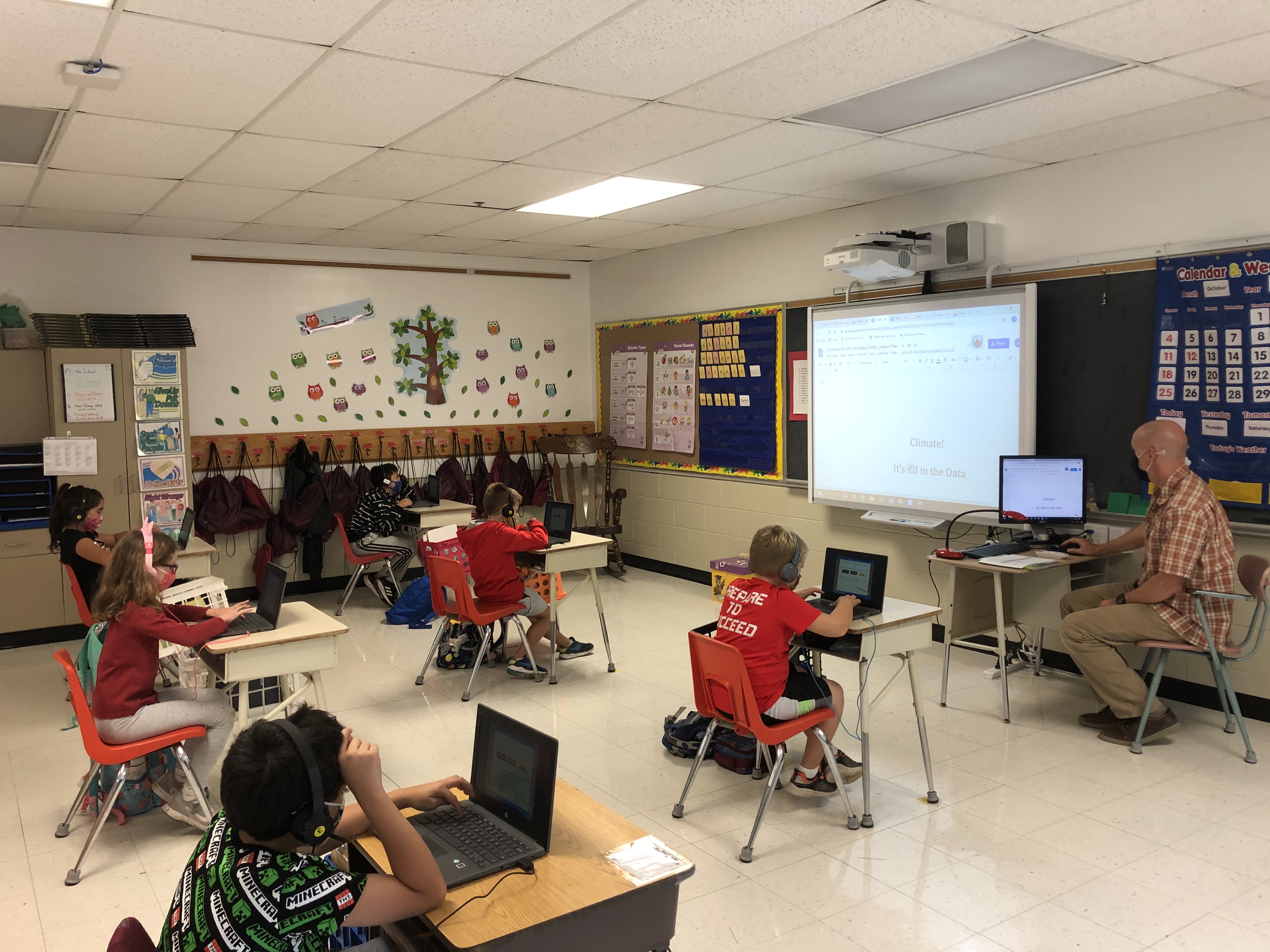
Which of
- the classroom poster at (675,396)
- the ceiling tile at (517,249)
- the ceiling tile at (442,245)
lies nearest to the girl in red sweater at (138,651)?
the ceiling tile at (442,245)

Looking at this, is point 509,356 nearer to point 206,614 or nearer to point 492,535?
point 492,535

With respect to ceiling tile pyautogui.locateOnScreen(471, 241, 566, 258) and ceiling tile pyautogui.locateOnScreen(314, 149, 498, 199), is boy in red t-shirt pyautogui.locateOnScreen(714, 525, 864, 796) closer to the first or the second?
ceiling tile pyautogui.locateOnScreen(314, 149, 498, 199)

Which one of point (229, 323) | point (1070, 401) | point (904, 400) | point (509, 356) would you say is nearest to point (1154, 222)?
point (1070, 401)

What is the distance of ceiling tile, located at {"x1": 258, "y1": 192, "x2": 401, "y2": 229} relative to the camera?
225 inches

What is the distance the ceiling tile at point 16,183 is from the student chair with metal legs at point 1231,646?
19.3 feet

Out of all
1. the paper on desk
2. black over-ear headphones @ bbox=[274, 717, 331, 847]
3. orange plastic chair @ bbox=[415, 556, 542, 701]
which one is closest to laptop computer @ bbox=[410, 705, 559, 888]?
the paper on desk

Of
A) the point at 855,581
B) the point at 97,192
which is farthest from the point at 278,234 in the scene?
the point at 855,581

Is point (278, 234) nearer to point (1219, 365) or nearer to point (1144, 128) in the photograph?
point (1144, 128)

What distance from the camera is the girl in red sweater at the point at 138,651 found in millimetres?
3385

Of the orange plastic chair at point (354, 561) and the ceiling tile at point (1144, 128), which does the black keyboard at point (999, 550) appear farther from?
the orange plastic chair at point (354, 561)

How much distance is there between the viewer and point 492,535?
203 inches

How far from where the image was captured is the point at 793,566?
133 inches

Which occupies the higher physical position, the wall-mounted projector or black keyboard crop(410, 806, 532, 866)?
the wall-mounted projector

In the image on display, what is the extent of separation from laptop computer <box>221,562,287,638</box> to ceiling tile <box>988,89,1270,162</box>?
3995 mm
